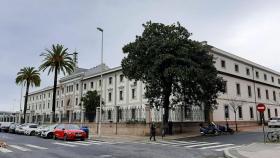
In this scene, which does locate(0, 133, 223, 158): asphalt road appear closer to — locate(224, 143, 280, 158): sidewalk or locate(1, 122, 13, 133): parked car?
locate(224, 143, 280, 158): sidewalk

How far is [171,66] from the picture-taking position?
26344 millimetres

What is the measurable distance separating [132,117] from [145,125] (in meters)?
4.74

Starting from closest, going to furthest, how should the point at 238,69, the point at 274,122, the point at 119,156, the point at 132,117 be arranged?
the point at 119,156 < the point at 132,117 < the point at 274,122 < the point at 238,69

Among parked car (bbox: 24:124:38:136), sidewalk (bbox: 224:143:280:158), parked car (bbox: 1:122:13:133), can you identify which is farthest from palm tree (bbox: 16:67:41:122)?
sidewalk (bbox: 224:143:280:158)

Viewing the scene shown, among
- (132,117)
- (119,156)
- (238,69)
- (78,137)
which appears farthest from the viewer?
(238,69)

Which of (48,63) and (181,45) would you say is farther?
(48,63)

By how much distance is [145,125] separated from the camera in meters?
30.4

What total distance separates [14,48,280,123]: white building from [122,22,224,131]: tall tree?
314 cm

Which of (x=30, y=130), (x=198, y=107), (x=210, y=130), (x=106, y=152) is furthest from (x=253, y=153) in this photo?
(x=30, y=130)

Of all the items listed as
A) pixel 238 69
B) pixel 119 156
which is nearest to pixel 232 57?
pixel 238 69

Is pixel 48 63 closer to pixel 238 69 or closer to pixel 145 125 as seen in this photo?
pixel 145 125

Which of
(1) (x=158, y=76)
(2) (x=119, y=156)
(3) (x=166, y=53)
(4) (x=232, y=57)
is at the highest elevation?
(4) (x=232, y=57)

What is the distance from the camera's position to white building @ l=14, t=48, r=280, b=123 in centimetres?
3550

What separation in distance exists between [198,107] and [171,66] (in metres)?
10.8
